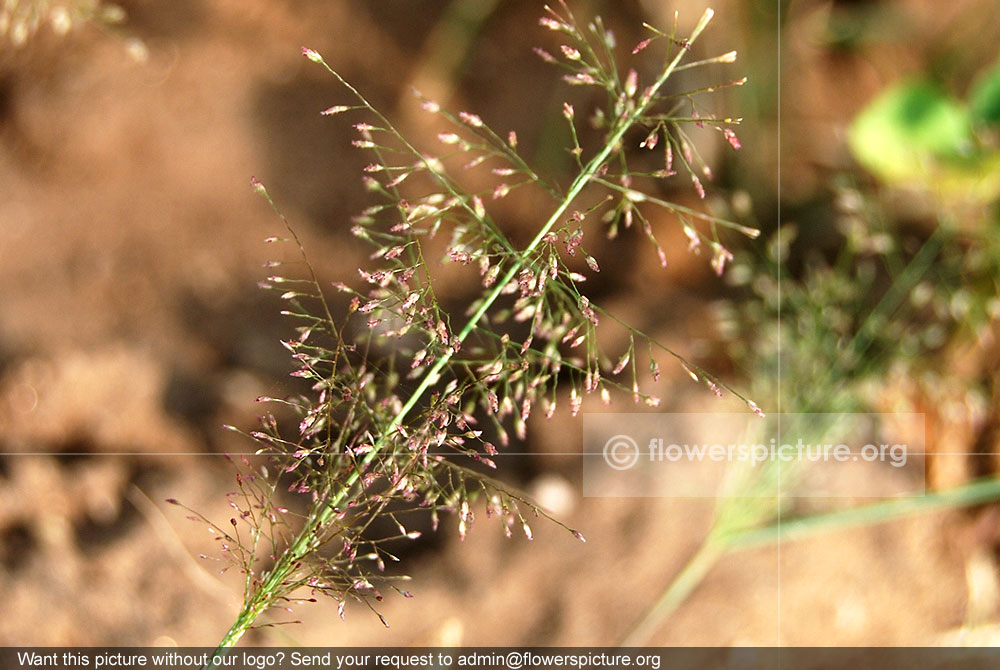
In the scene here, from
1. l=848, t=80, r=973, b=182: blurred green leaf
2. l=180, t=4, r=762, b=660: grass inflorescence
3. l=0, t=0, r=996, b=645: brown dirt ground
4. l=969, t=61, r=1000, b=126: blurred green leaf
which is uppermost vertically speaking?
l=969, t=61, r=1000, b=126: blurred green leaf

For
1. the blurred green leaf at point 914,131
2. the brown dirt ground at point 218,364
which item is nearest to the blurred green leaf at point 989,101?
the blurred green leaf at point 914,131

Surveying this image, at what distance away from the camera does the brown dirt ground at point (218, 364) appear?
2.99 ft

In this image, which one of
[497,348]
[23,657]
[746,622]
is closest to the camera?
[497,348]

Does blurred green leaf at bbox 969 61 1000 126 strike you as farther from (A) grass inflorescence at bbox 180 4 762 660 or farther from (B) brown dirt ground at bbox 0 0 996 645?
(A) grass inflorescence at bbox 180 4 762 660

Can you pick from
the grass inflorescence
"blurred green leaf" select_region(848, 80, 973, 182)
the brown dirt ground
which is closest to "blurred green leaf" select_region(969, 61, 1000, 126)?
"blurred green leaf" select_region(848, 80, 973, 182)

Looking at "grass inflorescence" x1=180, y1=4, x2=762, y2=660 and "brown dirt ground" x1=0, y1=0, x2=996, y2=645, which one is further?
"brown dirt ground" x1=0, y1=0, x2=996, y2=645

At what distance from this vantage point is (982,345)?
1157 mm

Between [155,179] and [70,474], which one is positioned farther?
[155,179]

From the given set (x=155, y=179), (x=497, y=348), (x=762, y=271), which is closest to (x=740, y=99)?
(x=762, y=271)

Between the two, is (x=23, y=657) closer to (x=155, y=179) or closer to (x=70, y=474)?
(x=70, y=474)

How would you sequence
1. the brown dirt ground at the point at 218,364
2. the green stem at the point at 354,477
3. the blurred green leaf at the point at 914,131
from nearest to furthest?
the green stem at the point at 354,477, the brown dirt ground at the point at 218,364, the blurred green leaf at the point at 914,131

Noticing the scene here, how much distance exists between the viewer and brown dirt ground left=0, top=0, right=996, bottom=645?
0.91 m

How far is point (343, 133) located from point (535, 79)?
311 millimetres

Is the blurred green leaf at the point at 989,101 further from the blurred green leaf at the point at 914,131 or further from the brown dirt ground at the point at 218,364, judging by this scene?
the brown dirt ground at the point at 218,364
